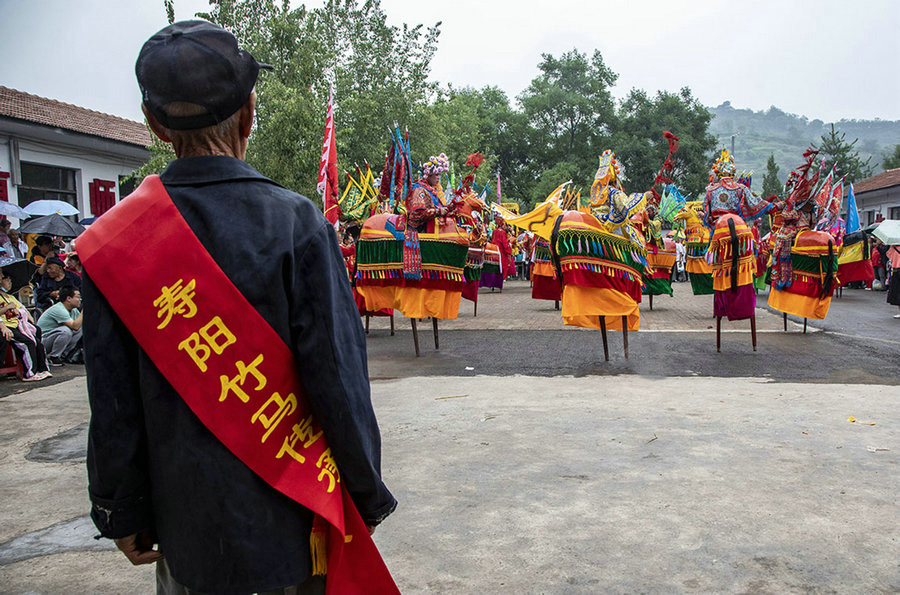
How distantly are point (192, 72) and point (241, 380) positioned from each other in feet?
2.30

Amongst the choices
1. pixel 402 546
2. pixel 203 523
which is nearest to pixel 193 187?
pixel 203 523

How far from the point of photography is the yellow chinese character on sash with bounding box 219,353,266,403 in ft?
5.11

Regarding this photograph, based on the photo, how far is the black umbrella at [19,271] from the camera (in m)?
9.77

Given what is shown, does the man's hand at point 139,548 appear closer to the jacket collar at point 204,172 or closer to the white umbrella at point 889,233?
the jacket collar at point 204,172

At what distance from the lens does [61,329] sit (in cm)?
924

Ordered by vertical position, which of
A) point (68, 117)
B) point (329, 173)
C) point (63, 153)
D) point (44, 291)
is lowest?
point (44, 291)

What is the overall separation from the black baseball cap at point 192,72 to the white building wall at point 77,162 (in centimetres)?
1836

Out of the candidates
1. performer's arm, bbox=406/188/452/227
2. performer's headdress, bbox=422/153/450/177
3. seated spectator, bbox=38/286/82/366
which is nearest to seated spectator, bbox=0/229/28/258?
seated spectator, bbox=38/286/82/366

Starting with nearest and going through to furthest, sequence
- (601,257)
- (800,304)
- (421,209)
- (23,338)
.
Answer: (601,257) → (23,338) → (421,209) → (800,304)

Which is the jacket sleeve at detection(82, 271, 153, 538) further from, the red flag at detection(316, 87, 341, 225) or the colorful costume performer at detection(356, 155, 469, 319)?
the red flag at detection(316, 87, 341, 225)

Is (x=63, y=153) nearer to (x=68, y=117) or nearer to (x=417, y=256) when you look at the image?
(x=68, y=117)

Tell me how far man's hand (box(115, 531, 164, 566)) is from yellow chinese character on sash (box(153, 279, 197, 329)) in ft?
1.73

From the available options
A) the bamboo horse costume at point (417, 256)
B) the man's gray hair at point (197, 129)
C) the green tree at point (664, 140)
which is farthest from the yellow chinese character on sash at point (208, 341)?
the green tree at point (664, 140)

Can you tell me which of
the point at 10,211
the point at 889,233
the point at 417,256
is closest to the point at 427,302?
the point at 417,256
